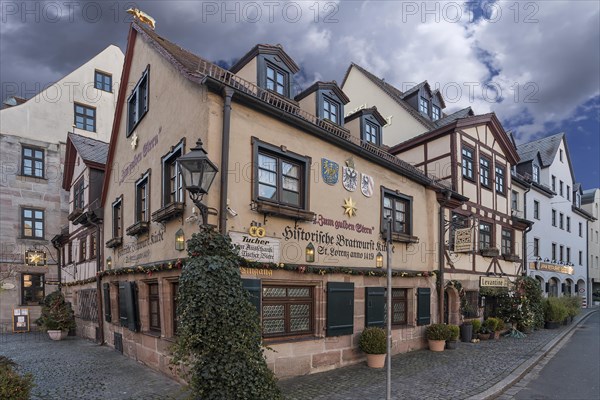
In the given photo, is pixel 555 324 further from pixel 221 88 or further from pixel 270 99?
pixel 221 88

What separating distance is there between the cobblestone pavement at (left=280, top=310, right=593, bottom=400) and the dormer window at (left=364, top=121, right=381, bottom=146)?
7.77 meters

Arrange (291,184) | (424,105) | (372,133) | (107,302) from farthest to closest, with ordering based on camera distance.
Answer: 1. (424,105)
2. (372,133)
3. (107,302)
4. (291,184)

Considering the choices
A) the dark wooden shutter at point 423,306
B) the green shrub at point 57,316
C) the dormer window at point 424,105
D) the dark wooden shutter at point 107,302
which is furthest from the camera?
the dormer window at point 424,105

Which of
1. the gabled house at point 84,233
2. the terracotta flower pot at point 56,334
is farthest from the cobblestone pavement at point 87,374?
the gabled house at point 84,233

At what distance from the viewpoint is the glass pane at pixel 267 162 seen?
30.4 ft

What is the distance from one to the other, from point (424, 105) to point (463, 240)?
9.47 m

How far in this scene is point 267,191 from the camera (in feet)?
30.5

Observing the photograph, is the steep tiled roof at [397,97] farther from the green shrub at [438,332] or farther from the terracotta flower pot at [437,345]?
the terracotta flower pot at [437,345]

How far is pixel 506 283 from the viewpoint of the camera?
18391 millimetres

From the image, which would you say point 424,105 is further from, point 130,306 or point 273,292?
point 130,306

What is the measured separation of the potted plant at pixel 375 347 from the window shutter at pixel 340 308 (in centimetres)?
47

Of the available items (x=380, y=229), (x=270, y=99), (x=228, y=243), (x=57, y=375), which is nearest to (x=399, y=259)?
(x=380, y=229)

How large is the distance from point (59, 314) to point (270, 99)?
1376cm

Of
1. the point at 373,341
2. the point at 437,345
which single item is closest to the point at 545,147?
the point at 437,345
